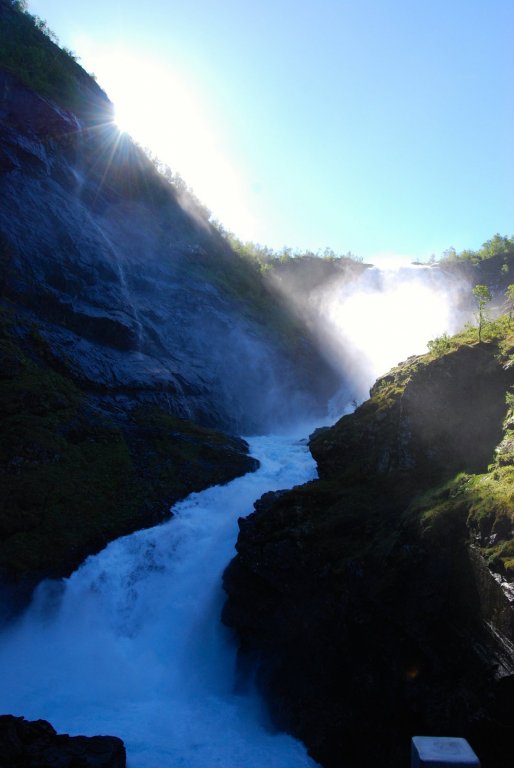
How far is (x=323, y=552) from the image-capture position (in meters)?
14.9

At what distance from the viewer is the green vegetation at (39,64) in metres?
43.7

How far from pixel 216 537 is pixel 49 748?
11.2 m

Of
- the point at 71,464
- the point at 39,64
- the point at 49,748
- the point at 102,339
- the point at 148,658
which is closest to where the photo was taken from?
the point at 49,748

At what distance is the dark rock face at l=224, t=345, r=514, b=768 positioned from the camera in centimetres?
1035

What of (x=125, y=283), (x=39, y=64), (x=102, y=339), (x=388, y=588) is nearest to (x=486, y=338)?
(x=388, y=588)

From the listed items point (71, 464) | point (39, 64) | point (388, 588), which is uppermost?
point (39, 64)

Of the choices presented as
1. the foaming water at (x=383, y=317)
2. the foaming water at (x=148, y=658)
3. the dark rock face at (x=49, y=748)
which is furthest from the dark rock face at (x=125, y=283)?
the dark rock face at (x=49, y=748)

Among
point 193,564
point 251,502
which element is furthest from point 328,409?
point 193,564

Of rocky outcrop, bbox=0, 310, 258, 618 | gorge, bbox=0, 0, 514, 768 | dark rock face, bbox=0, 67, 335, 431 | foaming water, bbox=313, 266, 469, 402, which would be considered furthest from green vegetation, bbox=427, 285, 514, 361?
foaming water, bbox=313, 266, 469, 402

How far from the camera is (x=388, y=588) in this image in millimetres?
12273

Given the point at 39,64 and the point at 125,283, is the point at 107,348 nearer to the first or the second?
the point at 125,283

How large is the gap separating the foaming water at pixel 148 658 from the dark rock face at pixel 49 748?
113 cm

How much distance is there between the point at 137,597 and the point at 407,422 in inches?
481

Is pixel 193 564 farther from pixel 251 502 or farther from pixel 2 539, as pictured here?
pixel 2 539
